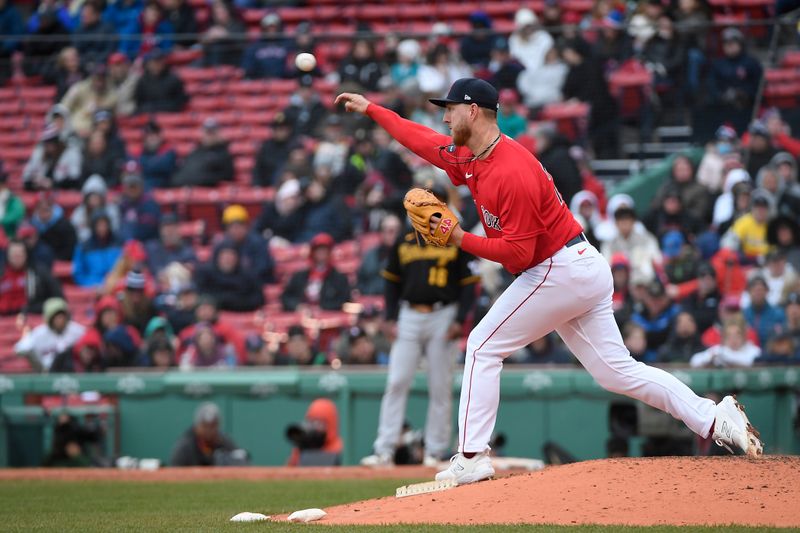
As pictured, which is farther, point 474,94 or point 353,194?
point 353,194

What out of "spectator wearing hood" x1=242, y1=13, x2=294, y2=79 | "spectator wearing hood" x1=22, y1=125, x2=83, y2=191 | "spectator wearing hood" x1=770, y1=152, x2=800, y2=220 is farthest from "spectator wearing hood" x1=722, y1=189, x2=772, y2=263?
"spectator wearing hood" x1=22, y1=125, x2=83, y2=191

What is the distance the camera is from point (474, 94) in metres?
5.81

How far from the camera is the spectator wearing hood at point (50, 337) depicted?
12.5 meters

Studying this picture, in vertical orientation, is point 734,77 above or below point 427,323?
above

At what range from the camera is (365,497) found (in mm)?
7160

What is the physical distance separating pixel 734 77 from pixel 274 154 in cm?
515

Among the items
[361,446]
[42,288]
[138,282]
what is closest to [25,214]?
[42,288]

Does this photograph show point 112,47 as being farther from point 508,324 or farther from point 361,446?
point 508,324

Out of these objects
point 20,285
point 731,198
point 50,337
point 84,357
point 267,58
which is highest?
point 267,58

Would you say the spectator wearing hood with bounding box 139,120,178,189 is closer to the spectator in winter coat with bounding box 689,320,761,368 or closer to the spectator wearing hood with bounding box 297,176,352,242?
the spectator wearing hood with bounding box 297,176,352,242

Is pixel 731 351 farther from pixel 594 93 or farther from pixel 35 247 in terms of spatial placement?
pixel 35 247

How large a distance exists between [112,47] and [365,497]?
9.32 m

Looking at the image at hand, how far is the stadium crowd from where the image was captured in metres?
11.5

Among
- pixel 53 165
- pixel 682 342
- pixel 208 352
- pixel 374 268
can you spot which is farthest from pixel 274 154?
pixel 682 342
